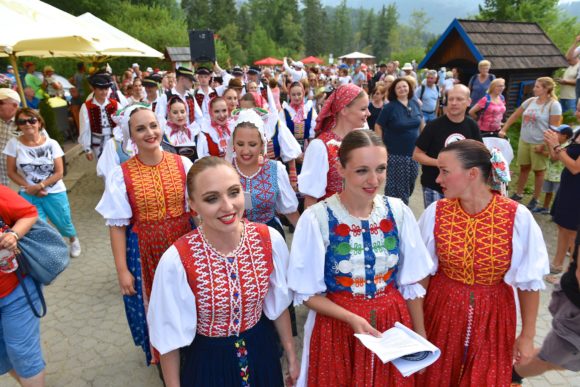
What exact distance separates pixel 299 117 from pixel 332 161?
378 centimetres

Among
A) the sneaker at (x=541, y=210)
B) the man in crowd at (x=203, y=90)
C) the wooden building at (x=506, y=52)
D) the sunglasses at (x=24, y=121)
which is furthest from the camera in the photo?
the wooden building at (x=506, y=52)

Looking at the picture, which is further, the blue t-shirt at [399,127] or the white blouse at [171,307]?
the blue t-shirt at [399,127]

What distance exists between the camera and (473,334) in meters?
2.39

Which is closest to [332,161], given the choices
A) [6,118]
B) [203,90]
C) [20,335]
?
[20,335]

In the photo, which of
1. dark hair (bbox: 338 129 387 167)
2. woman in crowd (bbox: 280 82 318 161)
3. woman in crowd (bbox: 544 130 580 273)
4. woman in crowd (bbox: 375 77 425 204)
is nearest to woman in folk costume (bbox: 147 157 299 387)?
dark hair (bbox: 338 129 387 167)

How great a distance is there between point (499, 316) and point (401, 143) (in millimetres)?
3635

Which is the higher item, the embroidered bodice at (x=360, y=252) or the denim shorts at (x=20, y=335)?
the embroidered bodice at (x=360, y=252)

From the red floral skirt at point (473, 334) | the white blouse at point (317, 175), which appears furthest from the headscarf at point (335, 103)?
the red floral skirt at point (473, 334)

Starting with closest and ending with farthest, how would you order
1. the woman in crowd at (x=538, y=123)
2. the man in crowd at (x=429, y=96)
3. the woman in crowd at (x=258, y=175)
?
the woman in crowd at (x=258, y=175)
the woman in crowd at (x=538, y=123)
the man in crowd at (x=429, y=96)

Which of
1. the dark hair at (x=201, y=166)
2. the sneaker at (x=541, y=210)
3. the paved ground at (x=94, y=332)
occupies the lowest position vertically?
the paved ground at (x=94, y=332)

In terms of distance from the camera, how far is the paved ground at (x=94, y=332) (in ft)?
11.3

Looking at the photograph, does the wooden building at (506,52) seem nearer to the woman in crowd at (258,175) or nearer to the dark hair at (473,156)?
the woman in crowd at (258,175)

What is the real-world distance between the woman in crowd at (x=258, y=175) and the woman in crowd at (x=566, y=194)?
2.97 metres

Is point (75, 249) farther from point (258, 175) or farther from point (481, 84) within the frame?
point (481, 84)
